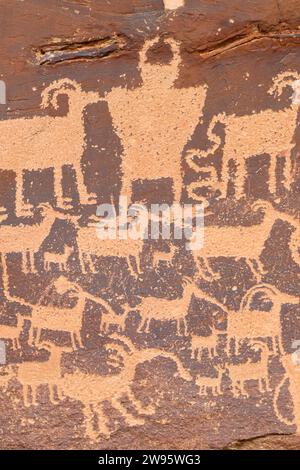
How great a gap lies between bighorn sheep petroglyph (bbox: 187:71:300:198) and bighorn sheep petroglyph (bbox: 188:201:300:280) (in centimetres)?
8

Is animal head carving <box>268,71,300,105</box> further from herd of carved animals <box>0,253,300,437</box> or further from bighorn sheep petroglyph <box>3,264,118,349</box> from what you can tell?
bighorn sheep petroglyph <box>3,264,118,349</box>

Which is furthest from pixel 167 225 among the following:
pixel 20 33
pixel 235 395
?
pixel 20 33

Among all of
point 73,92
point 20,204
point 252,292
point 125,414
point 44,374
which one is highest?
point 73,92

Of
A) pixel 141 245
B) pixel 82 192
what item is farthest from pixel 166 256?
pixel 82 192

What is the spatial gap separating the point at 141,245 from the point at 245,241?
29 centimetres

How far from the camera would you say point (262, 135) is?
228 cm

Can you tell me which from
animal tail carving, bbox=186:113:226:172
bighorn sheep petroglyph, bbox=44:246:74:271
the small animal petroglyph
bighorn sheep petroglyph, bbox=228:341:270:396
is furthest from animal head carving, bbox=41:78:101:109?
bighorn sheep petroglyph, bbox=228:341:270:396

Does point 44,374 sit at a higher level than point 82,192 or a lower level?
lower

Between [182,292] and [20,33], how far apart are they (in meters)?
0.87

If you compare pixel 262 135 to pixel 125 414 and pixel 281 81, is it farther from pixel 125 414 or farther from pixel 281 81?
pixel 125 414

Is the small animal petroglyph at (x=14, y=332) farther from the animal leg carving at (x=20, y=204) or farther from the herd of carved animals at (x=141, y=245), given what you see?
the animal leg carving at (x=20, y=204)

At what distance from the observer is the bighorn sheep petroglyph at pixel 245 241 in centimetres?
229

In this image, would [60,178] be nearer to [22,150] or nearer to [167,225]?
[22,150]

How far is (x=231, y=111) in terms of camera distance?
7.52 feet
